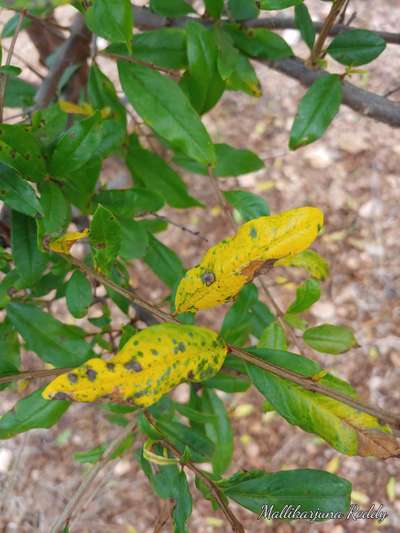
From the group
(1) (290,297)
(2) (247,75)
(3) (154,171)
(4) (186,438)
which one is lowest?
(1) (290,297)

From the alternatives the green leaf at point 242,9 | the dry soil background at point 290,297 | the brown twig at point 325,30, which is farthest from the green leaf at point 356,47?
the dry soil background at point 290,297

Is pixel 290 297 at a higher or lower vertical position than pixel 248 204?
lower

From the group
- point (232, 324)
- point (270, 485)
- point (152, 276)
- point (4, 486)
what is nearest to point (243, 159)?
point (232, 324)

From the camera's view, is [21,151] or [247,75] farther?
[247,75]

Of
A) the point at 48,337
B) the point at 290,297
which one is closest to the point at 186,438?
the point at 48,337

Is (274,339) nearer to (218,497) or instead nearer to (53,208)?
(218,497)

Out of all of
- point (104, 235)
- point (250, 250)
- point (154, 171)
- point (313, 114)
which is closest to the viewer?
point (250, 250)

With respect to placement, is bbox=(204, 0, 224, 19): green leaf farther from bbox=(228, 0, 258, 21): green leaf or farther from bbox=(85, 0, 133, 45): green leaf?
bbox=(85, 0, 133, 45): green leaf

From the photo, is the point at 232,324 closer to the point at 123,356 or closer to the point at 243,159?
the point at 123,356
